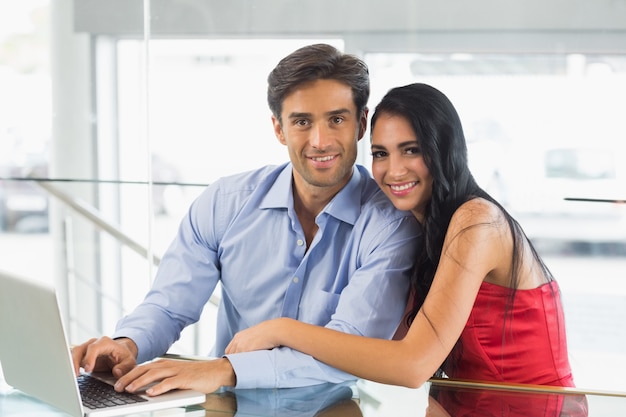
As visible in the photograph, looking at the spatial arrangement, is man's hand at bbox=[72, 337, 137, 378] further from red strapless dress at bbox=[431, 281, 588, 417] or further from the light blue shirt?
red strapless dress at bbox=[431, 281, 588, 417]

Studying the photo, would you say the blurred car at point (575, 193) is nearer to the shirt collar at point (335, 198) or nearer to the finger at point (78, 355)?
the shirt collar at point (335, 198)

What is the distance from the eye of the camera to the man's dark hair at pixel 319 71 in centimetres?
172

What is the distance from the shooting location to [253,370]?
138 cm

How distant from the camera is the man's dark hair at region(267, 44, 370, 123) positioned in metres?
1.72

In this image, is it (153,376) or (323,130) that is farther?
(323,130)

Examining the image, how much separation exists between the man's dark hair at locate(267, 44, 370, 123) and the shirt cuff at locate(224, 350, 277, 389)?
23.4 inches

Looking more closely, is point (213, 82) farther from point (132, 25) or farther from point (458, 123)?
point (458, 123)

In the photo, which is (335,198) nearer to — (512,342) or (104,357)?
(512,342)

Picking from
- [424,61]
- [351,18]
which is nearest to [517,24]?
[424,61]

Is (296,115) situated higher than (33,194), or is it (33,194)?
(296,115)

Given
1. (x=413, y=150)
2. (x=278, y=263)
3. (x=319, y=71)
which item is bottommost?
(x=278, y=263)

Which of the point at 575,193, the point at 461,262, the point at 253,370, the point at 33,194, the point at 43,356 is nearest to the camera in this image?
the point at 43,356

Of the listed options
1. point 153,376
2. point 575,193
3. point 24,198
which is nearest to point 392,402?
point 153,376

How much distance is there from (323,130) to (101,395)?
2.28 ft
